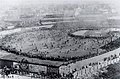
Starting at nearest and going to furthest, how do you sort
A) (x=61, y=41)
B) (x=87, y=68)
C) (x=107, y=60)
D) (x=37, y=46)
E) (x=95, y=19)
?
(x=87, y=68)
(x=107, y=60)
(x=37, y=46)
(x=61, y=41)
(x=95, y=19)

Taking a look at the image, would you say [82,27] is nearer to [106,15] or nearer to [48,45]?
[106,15]

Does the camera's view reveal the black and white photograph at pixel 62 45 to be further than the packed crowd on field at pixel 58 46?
No

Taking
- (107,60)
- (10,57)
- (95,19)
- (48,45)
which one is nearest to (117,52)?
(107,60)

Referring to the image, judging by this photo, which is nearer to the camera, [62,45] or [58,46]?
[58,46]

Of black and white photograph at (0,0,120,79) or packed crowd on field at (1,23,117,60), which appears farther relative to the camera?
packed crowd on field at (1,23,117,60)

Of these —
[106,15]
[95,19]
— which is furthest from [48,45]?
[106,15]

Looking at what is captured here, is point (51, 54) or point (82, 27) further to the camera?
point (82, 27)

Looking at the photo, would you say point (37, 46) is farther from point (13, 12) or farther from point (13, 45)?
point (13, 12)

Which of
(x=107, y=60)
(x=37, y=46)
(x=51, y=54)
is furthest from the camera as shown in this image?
(x=37, y=46)
